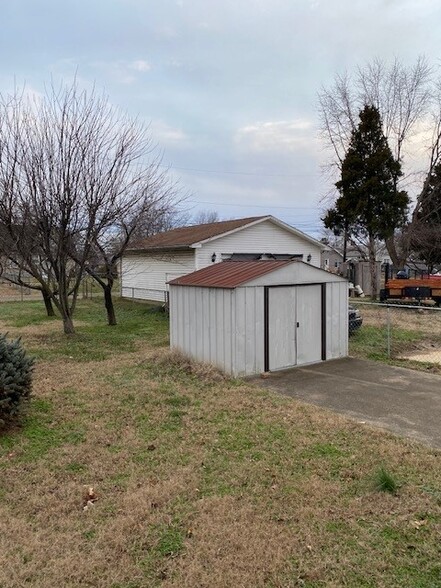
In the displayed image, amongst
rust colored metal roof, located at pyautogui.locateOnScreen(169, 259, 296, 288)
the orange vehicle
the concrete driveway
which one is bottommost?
the concrete driveway

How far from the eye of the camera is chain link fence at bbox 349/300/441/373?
9.12m

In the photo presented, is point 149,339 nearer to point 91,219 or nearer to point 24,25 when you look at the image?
point 91,219

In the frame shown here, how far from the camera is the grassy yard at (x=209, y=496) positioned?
281 cm

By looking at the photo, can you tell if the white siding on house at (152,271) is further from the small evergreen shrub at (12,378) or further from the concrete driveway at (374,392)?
the small evergreen shrub at (12,378)

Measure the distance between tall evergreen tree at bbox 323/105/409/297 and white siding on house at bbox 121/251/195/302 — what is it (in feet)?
33.6

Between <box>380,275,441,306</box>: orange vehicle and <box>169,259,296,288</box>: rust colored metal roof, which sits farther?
<box>380,275,441,306</box>: orange vehicle

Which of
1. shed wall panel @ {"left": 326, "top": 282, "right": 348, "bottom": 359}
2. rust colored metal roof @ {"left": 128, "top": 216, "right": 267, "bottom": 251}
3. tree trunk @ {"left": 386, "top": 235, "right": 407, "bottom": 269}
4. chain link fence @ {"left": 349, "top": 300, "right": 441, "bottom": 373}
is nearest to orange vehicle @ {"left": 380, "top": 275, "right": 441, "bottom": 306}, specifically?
chain link fence @ {"left": 349, "top": 300, "right": 441, "bottom": 373}

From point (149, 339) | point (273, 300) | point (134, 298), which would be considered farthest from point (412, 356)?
point (134, 298)

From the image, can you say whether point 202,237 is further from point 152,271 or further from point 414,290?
point 414,290

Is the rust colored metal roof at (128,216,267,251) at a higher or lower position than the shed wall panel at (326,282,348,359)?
higher

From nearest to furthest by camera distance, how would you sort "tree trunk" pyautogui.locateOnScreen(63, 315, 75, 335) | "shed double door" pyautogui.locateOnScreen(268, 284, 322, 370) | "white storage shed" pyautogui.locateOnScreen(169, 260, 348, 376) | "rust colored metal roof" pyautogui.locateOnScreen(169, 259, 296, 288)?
"white storage shed" pyautogui.locateOnScreen(169, 260, 348, 376) < "rust colored metal roof" pyautogui.locateOnScreen(169, 259, 296, 288) < "shed double door" pyautogui.locateOnScreen(268, 284, 322, 370) < "tree trunk" pyautogui.locateOnScreen(63, 315, 75, 335)

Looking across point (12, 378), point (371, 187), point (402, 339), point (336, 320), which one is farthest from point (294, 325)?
point (371, 187)

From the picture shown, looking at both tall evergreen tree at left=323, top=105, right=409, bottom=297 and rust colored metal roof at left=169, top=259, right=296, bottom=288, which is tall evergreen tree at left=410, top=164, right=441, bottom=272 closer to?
tall evergreen tree at left=323, top=105, right=409, bottom=297

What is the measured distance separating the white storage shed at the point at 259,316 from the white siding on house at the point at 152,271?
912cm
